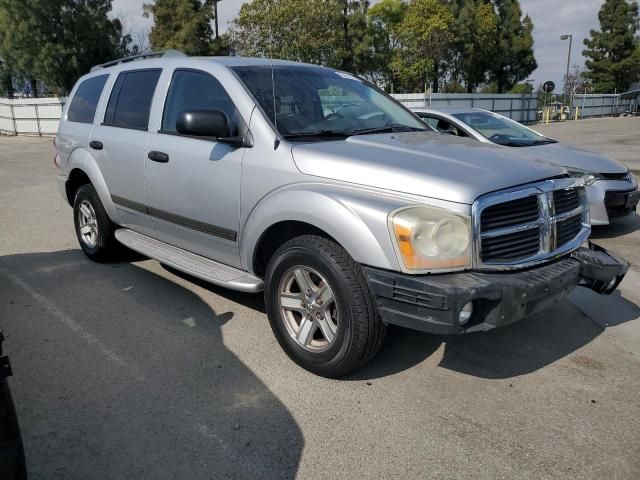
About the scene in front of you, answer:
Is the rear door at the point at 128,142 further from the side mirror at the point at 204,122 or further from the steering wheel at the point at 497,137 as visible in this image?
the steering wheel at the point at 497,137

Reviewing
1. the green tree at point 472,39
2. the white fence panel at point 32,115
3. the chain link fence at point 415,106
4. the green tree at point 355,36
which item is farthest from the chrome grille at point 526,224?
the green tree at point 472,39

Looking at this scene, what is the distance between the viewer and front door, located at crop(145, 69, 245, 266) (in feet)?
11.9

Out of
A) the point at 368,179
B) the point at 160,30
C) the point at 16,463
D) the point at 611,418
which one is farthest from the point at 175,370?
the point at 160,30

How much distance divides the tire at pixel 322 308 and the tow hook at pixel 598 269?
129 centimetres

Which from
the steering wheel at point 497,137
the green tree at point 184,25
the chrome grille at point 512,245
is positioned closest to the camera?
the chrome grille at point 512,245

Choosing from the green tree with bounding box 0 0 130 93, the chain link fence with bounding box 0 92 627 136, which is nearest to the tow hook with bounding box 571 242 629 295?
the chain link fence with bounding box 0 92 627 136

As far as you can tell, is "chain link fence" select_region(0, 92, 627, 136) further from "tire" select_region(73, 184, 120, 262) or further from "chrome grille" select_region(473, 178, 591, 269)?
"chrome grille" select_region(473, 178, 591, 269)

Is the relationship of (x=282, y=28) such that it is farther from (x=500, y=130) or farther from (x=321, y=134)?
(x=321, y=134)

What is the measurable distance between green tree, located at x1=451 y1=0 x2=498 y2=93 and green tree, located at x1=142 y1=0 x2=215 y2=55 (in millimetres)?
16871

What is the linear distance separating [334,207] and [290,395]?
3.56 feet

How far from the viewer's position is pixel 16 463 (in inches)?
76.0

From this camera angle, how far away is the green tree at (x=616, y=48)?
177 ft

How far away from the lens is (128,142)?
450cm

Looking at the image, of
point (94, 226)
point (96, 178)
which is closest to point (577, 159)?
point (96, 178)
